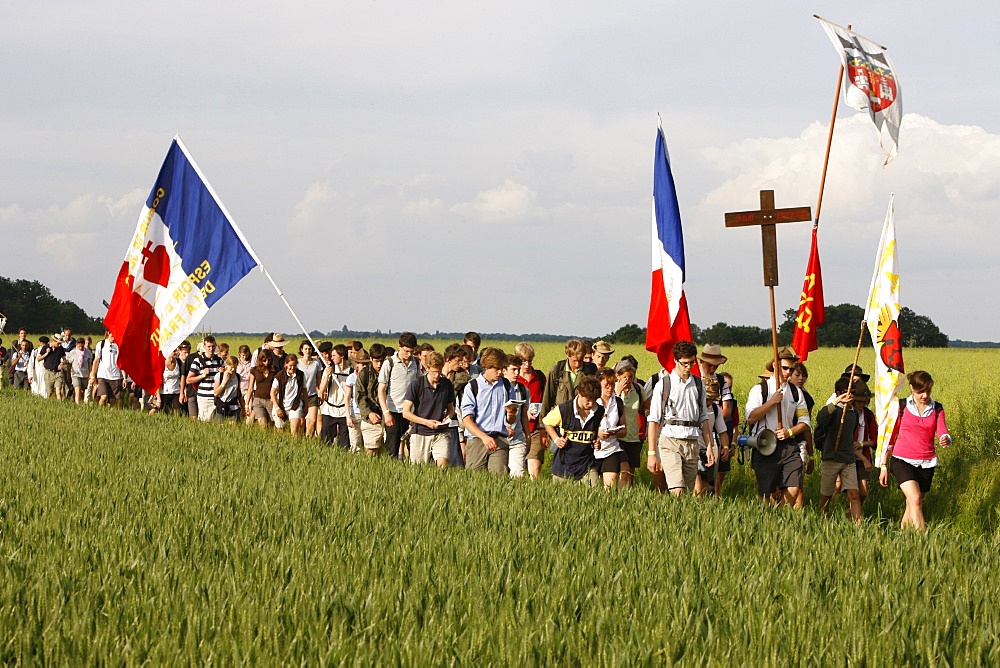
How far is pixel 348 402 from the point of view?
14906mm

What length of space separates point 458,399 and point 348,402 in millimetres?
2525

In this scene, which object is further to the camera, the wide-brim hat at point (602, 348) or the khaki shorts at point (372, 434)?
the khaki shorts at point (372, 434)

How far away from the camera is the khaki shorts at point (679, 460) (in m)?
10.4

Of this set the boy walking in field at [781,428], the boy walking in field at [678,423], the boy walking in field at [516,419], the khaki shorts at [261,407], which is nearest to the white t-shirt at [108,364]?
the khaki shorts at [261,407]

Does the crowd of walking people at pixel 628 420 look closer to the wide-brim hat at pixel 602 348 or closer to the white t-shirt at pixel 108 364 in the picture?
the wide-brim hat at pixel 602 348

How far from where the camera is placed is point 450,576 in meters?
6.00

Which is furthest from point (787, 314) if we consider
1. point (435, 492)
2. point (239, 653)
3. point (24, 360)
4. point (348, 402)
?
point (239, 653)

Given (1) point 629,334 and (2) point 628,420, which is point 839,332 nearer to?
(1) point 629,334

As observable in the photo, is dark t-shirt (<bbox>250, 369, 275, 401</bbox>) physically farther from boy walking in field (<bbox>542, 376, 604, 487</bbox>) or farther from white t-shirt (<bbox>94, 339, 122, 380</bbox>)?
boy walking in field (<bbox>542, 376, 604, 487</bbox>)

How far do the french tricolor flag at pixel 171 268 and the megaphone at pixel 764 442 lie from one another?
6787 mm

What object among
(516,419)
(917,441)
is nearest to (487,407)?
(516,419)

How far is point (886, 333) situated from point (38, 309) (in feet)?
366

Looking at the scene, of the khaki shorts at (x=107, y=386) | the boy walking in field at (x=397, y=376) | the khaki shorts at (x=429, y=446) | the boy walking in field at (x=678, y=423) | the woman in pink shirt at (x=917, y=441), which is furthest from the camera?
the khaki shorts at (x=107, y=386)

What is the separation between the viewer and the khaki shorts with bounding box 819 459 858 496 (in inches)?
454
